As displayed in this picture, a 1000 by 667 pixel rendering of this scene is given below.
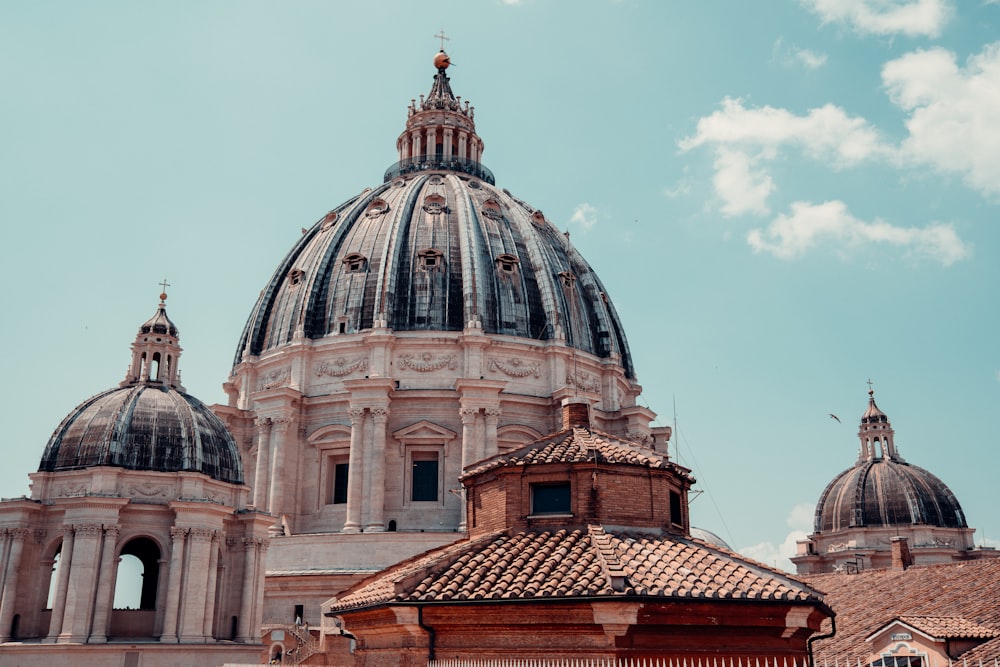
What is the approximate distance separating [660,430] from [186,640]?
111 ft

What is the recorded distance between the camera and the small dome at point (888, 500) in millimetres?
73588

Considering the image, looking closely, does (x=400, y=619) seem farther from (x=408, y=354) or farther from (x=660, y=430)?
(x=660, y=430)

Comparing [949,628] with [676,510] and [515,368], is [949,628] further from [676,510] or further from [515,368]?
[515,368]

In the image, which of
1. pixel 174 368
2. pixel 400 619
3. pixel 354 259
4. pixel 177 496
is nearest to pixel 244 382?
pixel 354 259

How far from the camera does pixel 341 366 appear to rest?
54844mm

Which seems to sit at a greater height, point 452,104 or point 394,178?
point 452,104

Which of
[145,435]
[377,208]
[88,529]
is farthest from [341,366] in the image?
[88,529]

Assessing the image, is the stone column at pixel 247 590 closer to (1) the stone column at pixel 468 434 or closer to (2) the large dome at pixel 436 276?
(1) the stone column at pixel 468 434

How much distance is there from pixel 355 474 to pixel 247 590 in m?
11.7

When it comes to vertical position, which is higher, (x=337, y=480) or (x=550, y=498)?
(x=337, y=480)

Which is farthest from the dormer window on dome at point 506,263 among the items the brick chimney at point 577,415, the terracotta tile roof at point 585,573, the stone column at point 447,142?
the terracotta tile roof at point 585,573

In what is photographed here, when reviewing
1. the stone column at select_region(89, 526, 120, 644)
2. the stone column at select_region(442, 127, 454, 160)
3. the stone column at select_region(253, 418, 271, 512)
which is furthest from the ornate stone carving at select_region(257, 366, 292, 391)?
the stone column at select_region(442, 127, 454, 160)

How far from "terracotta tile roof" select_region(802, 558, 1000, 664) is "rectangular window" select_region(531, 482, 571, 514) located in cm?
1296

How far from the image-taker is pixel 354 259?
192 ft
